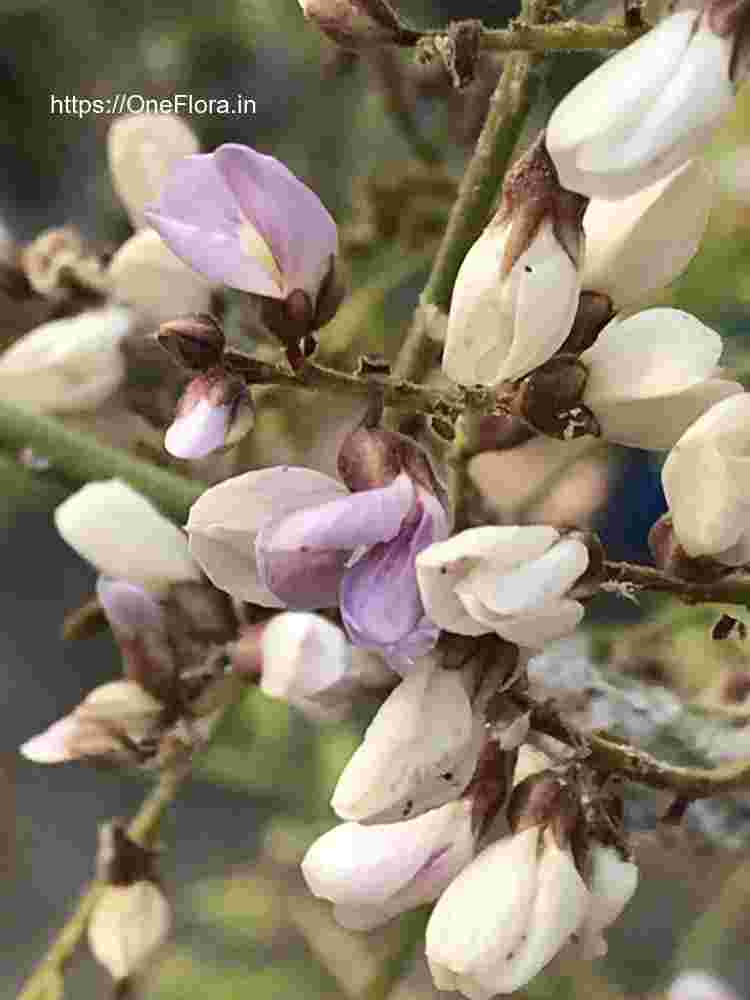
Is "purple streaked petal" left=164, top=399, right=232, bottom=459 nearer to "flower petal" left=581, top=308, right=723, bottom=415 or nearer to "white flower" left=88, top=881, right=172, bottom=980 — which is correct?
"flower petal" left=581, top=308, right=723, bottom=415

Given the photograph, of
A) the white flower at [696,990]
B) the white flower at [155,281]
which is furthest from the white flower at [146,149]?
the white flower at [696,990]

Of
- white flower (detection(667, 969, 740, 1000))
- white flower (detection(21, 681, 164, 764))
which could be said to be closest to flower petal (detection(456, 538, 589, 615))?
white flower (detection(21, 681, 164, 764))

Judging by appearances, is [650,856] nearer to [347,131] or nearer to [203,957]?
[203,957]

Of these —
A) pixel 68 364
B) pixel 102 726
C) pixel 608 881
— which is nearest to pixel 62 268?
pixel 68 364

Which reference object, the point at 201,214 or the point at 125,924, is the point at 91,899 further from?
the point at 201,214

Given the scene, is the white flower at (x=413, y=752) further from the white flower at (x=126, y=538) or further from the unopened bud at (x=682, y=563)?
the white flower at (x=126, y=538)

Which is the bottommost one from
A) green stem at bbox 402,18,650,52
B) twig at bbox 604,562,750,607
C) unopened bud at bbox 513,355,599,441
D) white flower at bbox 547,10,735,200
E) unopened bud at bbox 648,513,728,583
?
twig at bbox 604,562,750,607
